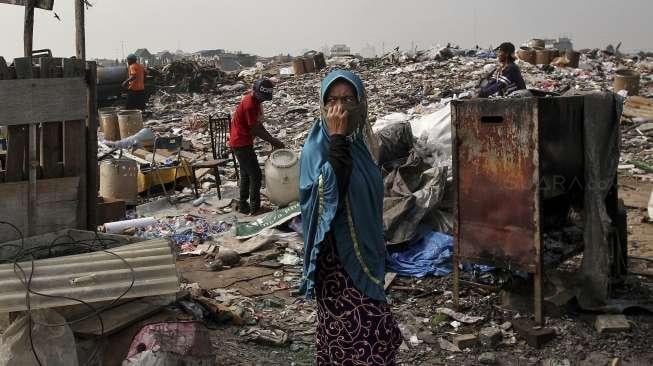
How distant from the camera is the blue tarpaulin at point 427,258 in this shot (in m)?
5.03

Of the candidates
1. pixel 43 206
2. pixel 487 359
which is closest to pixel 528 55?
pixel 487 359

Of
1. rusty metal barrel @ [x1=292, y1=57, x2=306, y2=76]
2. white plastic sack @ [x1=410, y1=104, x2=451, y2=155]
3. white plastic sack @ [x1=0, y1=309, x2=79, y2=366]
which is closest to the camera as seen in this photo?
white plastic sack @ [x1=0, y1=309, x2=79, y2=366]

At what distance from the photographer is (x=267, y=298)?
4.74 metres

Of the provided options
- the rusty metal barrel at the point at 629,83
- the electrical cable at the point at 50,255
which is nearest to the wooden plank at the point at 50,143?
the electrical cable at the point at 50,255

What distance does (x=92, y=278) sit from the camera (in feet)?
9.56

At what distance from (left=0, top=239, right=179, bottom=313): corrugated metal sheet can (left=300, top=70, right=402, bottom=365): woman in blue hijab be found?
3.05 ft

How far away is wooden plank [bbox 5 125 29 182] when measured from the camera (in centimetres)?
350

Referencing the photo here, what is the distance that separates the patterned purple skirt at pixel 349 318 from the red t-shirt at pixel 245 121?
498 centimetres

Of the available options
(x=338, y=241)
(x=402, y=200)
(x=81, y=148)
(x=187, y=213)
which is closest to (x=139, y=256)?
(x=81, y=148)

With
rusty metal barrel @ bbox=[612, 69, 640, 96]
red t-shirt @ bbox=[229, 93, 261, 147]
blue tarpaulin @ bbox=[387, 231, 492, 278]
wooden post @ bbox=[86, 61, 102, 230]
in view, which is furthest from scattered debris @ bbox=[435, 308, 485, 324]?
rusty metal barrel @ bbox=[612, 69, 640, 96]

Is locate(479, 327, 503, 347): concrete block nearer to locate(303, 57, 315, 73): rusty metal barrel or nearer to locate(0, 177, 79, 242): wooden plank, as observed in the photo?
locate(0, 177, 79, 242): wooden plank

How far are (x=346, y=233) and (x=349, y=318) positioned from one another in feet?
1.15

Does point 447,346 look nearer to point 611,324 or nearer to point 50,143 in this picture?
point 611,324

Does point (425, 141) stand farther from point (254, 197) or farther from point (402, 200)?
point (254, 197)
